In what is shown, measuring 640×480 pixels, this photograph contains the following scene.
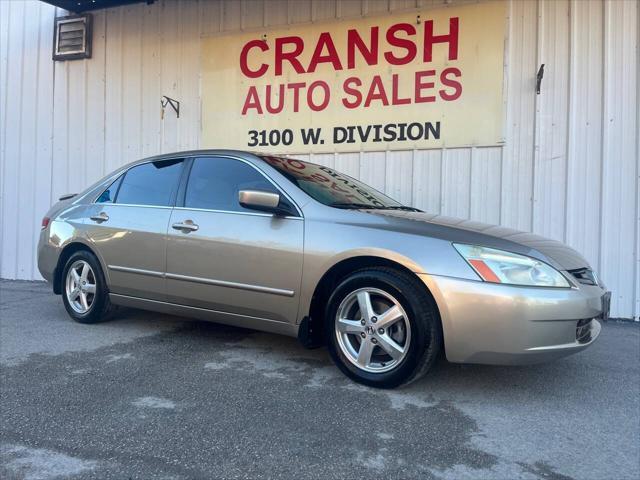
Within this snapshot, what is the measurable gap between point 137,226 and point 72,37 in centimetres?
548

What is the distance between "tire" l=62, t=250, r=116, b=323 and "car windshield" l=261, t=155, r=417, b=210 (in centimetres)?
196

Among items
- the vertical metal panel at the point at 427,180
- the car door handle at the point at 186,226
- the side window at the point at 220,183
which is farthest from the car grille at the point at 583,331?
the vertical metal panel at the point at 427,180

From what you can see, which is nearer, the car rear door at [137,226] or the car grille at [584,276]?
the car grille at [584,276]

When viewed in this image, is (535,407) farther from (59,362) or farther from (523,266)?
(59,362)

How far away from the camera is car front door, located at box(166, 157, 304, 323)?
3539mm

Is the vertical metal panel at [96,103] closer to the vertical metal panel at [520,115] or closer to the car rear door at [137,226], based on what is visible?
the car rear door at [137,226]

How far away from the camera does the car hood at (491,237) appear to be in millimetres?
3078

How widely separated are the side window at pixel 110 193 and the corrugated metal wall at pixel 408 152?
9.32 feet

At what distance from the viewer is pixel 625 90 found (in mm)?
5578

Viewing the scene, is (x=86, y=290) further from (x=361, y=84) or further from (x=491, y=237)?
(x=361, y=84)

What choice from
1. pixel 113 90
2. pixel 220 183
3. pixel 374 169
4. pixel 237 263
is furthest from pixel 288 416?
pixel 113 90

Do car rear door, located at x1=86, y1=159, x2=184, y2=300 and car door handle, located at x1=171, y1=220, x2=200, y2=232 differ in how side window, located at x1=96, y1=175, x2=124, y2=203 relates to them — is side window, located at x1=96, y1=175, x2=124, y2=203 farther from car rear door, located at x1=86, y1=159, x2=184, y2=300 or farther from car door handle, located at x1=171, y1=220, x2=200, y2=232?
car door handle, located at x1=171, y1=220, x2=200, y2=232

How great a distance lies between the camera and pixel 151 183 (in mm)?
4512

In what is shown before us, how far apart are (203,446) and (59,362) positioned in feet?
6.07
